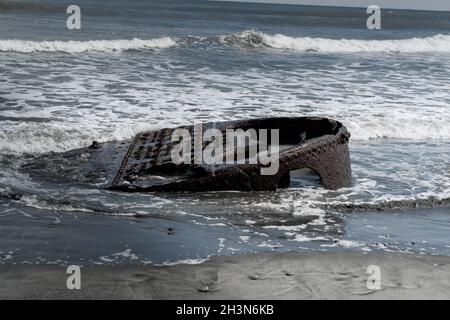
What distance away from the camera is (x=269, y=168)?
534 cm

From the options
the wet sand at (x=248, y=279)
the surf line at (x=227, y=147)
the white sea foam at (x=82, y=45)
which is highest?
the white sea foam at (x=82, y=45)

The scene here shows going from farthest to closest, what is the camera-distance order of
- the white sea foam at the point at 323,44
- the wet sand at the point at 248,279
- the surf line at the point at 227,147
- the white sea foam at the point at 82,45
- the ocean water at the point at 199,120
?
the white sea foam at the point at 323,44 → the white sea foam at the point at 82,45 → the surf line at the point at 227,147 → the ocean water at the point at 199,120 → the wet sand at the point at 248,279

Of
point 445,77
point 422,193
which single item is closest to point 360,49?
point 445,77

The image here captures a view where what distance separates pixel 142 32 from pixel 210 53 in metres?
7.51

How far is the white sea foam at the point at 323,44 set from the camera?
23.7 metres

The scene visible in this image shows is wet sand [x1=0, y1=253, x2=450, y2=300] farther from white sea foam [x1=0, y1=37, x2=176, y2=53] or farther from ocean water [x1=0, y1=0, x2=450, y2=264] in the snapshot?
white sea foam [x1=0, y1=37, x2=176, y2=53]

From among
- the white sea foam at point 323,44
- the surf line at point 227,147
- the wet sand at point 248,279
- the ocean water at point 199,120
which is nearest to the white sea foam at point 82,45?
the ocean water at point 199,120

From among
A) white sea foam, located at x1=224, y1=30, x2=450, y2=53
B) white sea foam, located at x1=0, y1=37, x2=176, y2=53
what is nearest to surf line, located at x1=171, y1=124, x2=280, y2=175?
white sea foam, located at x1=0, y1=37, x2=176, y2=53

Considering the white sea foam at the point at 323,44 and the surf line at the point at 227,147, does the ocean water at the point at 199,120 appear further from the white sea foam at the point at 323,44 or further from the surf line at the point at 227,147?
the white sea foam at the point at 323,44

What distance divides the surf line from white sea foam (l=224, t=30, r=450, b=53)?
16681 mm

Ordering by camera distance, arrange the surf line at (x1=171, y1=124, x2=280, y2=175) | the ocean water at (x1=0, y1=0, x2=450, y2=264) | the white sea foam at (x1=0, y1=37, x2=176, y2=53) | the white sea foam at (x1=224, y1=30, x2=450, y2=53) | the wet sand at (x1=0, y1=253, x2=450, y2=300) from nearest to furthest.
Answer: the wet sand at (x1=0, y1=253, x2=450, y2=300) < the ocean water at (x1=0, y1=0, x2=450, y2=264) < the surf line at (x1=171, y1=124, x2=280, y2=175) < the white sea foam at (x1=0, y1=37, x2=176, y2=53) < the white sea foam at (x1=224, y1=30, x2=450, y2=53)

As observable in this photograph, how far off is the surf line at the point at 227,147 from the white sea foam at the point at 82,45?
11967 mm

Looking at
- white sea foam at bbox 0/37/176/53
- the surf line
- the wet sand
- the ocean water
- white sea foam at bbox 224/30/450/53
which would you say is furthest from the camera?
white sea foam at bbox 224/30/450/53

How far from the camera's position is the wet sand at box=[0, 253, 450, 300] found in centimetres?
340
